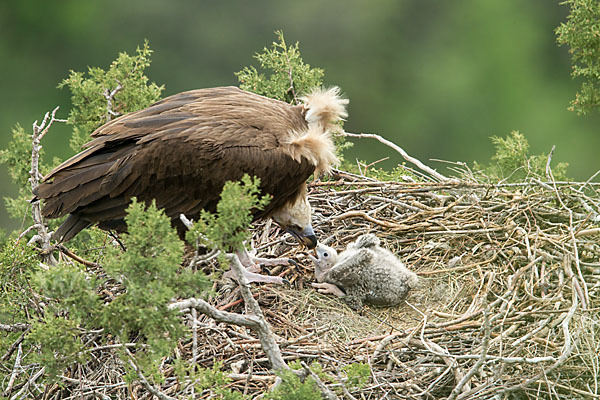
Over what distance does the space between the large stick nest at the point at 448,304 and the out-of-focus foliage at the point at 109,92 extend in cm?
120

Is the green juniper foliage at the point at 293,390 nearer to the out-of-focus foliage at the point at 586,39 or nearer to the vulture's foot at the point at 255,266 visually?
the vulture's foot at the point at 255,266

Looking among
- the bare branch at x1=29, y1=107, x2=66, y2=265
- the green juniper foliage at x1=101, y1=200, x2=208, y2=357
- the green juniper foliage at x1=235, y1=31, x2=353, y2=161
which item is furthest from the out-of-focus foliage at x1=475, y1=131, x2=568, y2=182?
the green juniper foliage at x1=101, y1=200, x2=208, y2=357

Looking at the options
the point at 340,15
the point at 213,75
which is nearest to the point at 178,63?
the point at 213,75

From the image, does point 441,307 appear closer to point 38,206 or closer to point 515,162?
point 515,162

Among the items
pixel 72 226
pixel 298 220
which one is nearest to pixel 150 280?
pixel 72 226

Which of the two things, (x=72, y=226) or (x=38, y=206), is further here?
(x=38, y=206)

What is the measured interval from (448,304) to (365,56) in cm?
1163

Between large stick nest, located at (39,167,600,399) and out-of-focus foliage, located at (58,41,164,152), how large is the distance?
1204 mm

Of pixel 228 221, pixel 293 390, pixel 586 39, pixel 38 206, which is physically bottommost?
pixel 293 390

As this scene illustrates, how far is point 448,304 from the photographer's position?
4.34 m

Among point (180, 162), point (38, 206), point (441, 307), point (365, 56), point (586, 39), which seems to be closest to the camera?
point (180, 162)

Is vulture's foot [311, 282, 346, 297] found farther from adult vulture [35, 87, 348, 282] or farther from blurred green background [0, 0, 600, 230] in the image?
blurred green background [0, 0, 600, 230]

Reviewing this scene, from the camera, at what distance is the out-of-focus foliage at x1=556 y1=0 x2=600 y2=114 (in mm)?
4957

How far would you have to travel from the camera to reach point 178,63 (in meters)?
13.7
